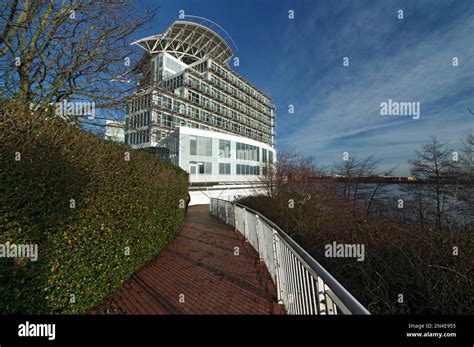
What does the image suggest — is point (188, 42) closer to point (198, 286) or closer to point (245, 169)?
point (245, 169)

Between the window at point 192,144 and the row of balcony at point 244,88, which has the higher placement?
the row of balcony at point 244,88

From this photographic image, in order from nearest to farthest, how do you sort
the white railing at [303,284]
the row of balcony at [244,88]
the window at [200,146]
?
the white railing at [303,284] → the window at [200,146] → the row of balcony at [244,88]

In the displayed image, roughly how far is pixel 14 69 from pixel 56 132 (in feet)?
12.8

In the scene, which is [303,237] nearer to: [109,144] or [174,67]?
[109,144]

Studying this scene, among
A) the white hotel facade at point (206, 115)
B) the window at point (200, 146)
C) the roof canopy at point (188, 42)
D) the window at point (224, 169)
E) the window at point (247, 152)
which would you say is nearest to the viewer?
the white hotel facade at point (206, 115)

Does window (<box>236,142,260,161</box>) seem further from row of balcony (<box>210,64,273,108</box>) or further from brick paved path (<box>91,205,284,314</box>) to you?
brick paved path (<box>91,205,284,314</box>)

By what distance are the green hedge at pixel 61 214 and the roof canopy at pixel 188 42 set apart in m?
44.7

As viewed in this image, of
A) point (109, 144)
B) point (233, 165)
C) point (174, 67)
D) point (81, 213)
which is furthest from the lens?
point (174, 67)

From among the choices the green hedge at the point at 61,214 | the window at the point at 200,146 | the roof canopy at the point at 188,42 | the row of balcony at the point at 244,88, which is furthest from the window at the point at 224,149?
the green hedge at the point at 61,214

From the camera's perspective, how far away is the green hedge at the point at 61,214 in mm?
1608

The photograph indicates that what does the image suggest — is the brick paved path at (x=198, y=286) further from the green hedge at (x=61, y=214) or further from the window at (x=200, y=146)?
the window at (x=200, y=146)

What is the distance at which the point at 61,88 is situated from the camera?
4715 millimetres

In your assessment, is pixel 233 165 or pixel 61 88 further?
pixel 233 165

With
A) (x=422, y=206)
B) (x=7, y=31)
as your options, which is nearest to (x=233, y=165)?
(x=422, y=206)
